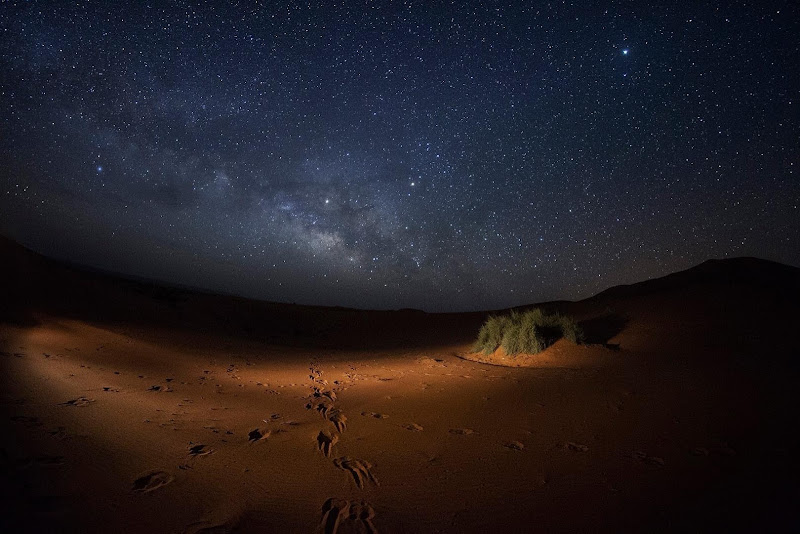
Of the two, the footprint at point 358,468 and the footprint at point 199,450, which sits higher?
the footprint at point 199,450

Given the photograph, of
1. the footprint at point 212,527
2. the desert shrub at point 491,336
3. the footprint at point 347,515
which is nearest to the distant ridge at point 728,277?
the desert shrub at point 491,336

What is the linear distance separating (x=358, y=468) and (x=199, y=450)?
229cm

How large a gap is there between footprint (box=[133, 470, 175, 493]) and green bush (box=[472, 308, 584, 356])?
32.4 ft

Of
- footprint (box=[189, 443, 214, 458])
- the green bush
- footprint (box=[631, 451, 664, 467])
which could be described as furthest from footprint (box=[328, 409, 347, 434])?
the green bush

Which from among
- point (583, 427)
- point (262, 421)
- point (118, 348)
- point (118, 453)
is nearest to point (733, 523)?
point (583, 427)

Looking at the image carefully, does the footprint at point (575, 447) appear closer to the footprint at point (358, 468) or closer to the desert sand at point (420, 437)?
the desert sand at point (420, 437)

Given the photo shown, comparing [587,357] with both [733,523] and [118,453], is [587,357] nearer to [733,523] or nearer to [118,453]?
[733,523]

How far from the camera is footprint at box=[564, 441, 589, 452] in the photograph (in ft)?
15.6

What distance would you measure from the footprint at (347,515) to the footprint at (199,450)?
218 cm

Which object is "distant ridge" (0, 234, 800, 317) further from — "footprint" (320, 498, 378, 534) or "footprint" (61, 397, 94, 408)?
"footprint" (320, 498, 378, 534)

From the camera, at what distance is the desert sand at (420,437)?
3.40 metres

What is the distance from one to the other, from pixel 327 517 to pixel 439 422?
2.91 metres

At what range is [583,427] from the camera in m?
5.46

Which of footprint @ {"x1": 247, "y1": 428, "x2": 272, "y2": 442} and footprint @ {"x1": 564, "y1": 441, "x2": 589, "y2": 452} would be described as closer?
footprint @ {"x1": 564, "y1": 441, "x2": 589, "y2": 452}
